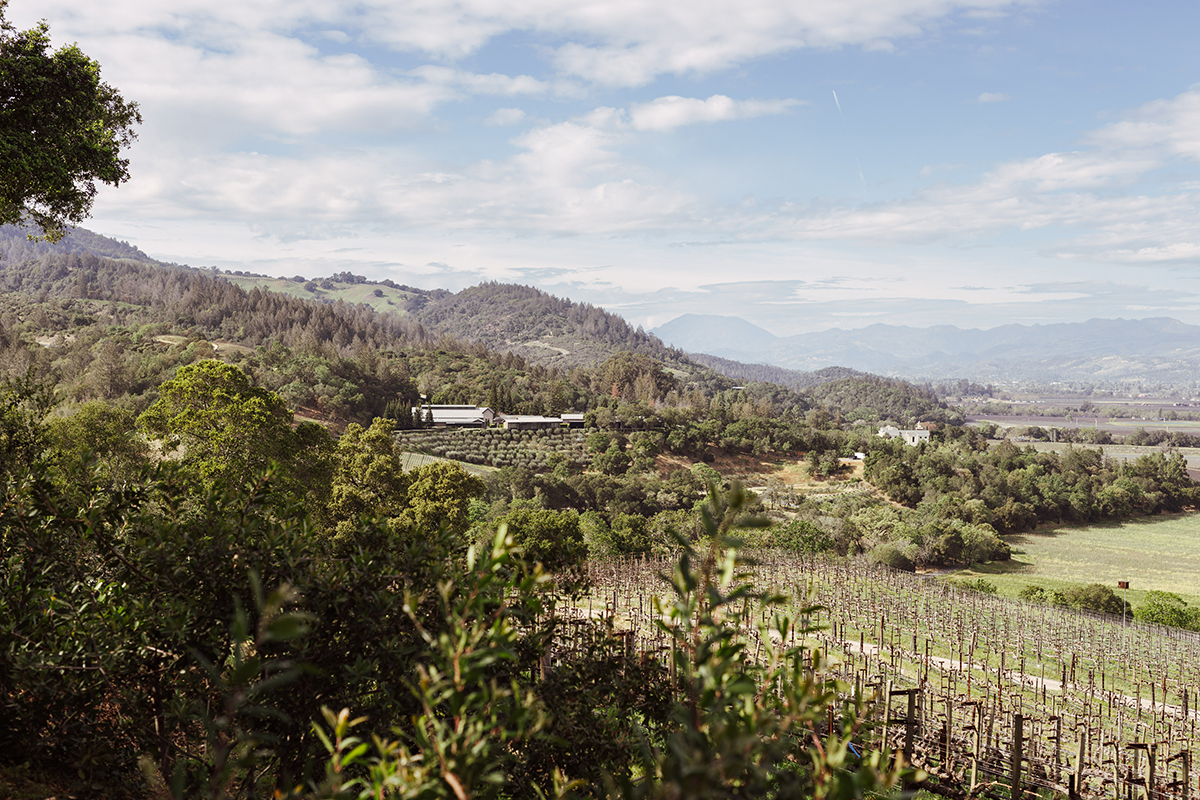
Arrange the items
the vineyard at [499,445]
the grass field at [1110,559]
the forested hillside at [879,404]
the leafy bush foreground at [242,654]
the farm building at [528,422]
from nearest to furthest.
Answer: the leafy bush foreground at [242,654] → the grass field at [1110,559] → the vineyard at [499,445] → the farm building at [528,422] → the forested hillside at [879,404]

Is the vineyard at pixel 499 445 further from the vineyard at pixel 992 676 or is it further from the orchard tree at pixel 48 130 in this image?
the orchard tree at pixel 48 130

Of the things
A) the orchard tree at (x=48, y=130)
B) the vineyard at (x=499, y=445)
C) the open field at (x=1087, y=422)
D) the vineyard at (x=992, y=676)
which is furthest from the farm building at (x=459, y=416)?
the open field at (x=1087, y=422)

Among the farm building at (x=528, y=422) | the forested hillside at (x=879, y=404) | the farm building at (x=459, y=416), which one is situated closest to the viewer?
the farm building at (x=459, y=416)

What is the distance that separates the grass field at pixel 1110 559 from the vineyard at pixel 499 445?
3071 cm

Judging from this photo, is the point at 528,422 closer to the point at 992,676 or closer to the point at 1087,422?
the point at 992,676

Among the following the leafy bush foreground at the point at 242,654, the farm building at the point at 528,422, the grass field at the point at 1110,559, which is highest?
the leafy bush foreground at the point at 242,654

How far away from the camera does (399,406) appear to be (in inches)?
A: 2366

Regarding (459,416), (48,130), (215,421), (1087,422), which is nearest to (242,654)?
(48,130)

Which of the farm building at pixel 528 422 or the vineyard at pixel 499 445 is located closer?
the vineyard at pixel 499 445

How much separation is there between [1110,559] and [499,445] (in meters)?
44.5

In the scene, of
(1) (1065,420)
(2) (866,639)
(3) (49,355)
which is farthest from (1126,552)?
(1) (1065,420)

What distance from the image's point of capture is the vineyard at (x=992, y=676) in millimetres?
9859

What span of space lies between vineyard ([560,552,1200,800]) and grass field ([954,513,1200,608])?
8.32 metres

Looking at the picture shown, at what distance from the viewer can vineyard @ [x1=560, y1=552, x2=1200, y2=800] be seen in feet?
32.3
